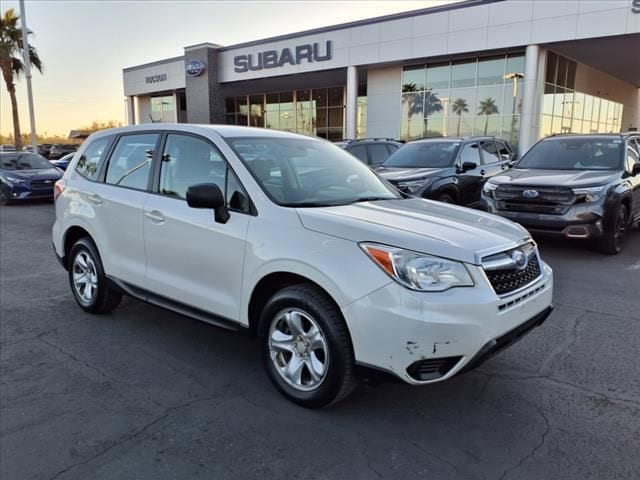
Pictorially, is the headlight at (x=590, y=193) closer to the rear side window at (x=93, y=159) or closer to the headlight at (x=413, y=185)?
the headlight at (x=413, y=185)

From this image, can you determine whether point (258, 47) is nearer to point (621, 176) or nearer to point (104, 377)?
point (621, 176)

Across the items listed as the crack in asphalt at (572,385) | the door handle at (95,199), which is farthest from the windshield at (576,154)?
the door handle at (95,199)

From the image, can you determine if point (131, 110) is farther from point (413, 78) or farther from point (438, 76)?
point (438, 76)

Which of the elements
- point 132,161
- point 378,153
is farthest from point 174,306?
point 378,153

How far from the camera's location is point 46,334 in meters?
4.55

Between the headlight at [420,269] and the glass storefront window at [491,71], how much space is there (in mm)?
22346

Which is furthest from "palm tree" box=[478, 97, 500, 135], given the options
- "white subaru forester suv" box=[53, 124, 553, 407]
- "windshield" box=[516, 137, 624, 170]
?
"white subaru forester suv" box=[53, 124, 553, 407]

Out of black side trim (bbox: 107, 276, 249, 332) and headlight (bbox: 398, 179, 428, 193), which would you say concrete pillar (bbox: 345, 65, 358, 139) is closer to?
headlight (bbox: 398, 179, 428, 193)

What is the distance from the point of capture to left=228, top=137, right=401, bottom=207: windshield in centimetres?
360

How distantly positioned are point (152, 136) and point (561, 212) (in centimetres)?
567

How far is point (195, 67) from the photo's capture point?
3284 cm

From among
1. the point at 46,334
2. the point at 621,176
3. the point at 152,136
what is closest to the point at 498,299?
the point at 152,136

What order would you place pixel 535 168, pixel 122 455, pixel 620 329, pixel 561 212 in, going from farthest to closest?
pixel 535 168 < pixel 561 212 < pixel 620 329 < pixel 122 455

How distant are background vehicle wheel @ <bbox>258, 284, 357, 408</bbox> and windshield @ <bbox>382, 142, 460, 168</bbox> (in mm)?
7102
